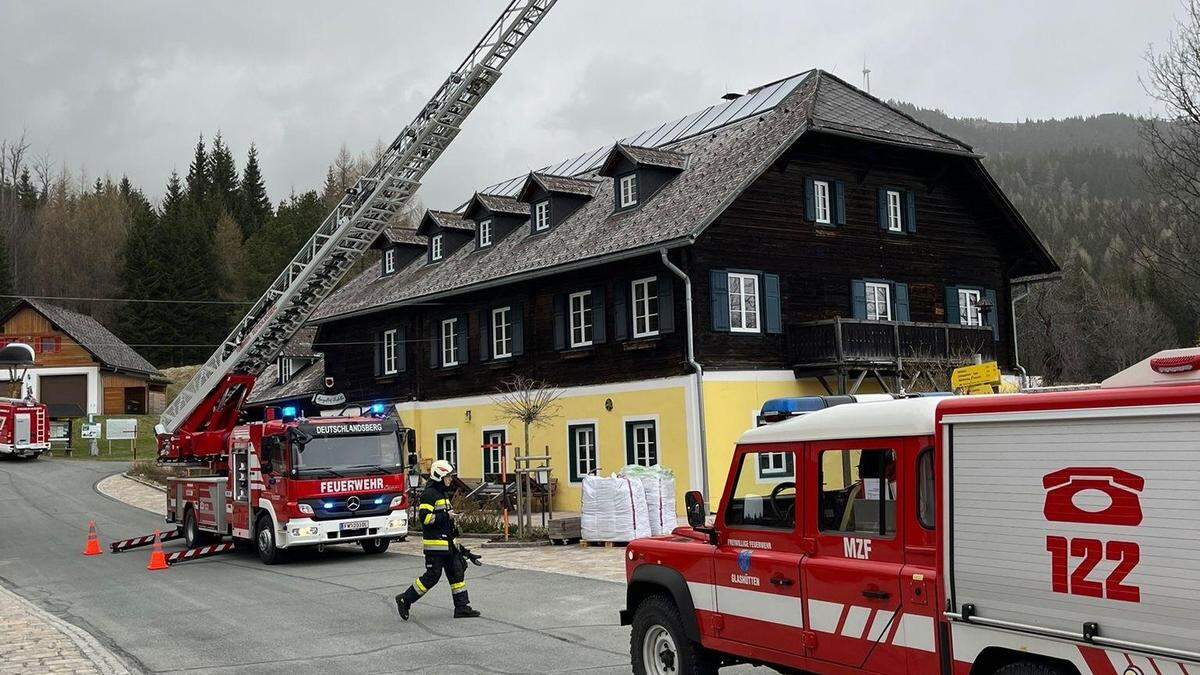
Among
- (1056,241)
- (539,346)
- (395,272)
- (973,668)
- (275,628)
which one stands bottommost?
(275,628)

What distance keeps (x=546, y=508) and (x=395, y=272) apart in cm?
1380

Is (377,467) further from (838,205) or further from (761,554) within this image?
(838,205)

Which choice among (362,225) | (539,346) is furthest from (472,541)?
(362,225)

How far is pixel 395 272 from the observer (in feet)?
125

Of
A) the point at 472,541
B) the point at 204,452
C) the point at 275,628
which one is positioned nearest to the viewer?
the point at 275,628

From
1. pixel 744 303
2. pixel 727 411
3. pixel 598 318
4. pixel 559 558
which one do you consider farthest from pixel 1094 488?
pixel 598 318

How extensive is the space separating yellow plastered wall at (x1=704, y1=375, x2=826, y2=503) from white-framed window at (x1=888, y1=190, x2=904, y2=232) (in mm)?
5906

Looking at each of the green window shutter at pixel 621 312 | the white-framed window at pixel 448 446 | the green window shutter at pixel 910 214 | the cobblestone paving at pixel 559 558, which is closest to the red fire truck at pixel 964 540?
the cobblestone paving at pixel 559 558

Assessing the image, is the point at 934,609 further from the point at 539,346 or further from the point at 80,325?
the point at 80,325

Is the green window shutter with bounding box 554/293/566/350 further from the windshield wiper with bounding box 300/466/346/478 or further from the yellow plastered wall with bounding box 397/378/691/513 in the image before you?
the windshield wiper with bounding box 300/466/346/478

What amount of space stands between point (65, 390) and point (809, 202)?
5235cm

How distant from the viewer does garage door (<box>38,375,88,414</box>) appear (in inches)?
2552

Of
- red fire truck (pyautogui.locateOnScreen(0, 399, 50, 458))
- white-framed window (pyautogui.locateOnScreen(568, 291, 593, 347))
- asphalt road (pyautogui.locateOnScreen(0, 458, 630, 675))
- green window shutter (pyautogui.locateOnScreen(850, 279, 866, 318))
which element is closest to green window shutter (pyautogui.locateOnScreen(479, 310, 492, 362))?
white-framed window (pyautogui.locateOnScreen(568, 291, 593, 347))

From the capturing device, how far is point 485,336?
3134 centimetres
